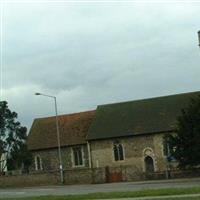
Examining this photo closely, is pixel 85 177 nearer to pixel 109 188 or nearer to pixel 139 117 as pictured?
pixel 139 117

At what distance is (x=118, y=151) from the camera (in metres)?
75.6

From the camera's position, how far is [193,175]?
56562 mm

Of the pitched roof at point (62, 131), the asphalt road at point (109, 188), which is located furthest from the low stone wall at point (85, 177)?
the pitched roof at point (62, 131)

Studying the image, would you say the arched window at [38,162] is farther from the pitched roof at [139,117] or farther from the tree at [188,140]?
the tree at [188,140]

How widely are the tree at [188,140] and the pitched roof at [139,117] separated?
1519cm

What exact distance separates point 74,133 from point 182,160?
28296 mm

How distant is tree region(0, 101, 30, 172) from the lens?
79.8m

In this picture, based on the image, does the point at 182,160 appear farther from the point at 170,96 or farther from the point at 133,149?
the point at 170,96

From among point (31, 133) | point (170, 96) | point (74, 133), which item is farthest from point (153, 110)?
point (31, 133)

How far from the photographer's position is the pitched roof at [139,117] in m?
73.9

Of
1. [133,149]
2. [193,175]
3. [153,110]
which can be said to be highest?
[153,110]

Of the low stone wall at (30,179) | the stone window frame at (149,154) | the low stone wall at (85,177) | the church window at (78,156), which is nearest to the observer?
the low stone wall at (85,177)

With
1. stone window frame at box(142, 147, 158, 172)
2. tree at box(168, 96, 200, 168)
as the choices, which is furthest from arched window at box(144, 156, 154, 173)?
tree at box(168, 96, 200, 168)

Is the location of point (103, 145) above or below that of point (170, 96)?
below
